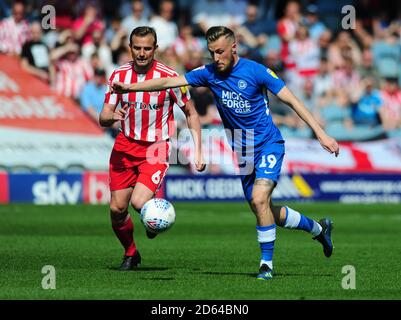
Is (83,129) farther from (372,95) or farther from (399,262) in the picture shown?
(399,262)

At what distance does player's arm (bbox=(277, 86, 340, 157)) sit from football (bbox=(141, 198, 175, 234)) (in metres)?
1.62

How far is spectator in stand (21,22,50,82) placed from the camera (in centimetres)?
2267

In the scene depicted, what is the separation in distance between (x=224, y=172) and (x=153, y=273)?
12.2 meters

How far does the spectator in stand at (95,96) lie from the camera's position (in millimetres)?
22609

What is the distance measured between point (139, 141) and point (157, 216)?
112 centimetres

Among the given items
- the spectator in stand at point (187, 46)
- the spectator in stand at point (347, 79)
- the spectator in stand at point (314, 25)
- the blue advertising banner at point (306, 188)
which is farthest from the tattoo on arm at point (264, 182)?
the spectator in stand at point (314, 25)

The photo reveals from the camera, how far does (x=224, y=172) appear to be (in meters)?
22.6

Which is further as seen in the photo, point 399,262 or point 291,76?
point 291,76

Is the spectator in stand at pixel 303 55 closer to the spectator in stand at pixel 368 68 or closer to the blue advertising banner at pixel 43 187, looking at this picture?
the spectator in stand at pixel 368 68

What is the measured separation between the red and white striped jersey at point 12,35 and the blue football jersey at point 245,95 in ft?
43.6

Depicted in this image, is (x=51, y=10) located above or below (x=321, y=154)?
above

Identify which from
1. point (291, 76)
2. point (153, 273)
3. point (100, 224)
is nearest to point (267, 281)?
point (153, 273)

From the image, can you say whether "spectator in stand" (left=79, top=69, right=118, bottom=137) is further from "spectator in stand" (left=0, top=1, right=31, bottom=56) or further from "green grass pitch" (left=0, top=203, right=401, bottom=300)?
"green grass pitch" (left=0, top=203, right=401, bottom=300)

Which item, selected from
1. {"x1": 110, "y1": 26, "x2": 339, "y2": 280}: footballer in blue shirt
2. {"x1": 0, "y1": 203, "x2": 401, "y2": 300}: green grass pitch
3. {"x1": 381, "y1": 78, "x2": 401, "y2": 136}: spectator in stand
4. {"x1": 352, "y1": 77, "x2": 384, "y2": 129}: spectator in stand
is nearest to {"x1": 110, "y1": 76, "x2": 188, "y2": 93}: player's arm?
{"x1": 110, "y1": 26, "x2": 339, "y2": 280}: footballer in blue shirt
